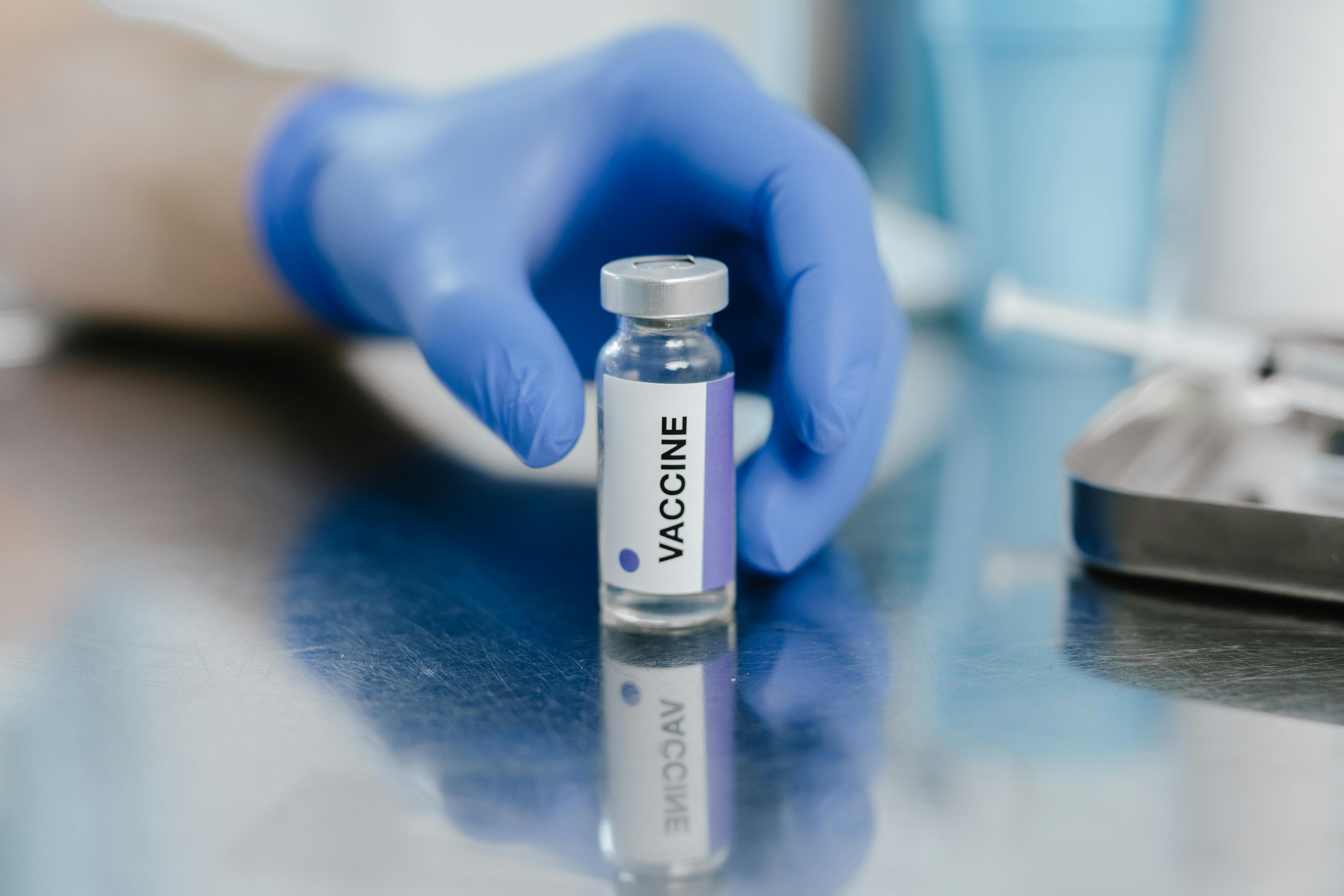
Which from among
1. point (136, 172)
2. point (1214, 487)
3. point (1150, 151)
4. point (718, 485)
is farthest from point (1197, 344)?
point (136, 172)

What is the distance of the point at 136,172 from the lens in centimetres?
138

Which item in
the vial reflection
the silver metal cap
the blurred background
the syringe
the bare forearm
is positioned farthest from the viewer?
the bare forearm

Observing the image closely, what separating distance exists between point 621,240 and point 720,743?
53cm

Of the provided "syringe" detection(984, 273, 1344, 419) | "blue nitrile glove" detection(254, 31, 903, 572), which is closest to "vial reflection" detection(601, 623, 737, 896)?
"blue nitrile glove" detection(254, 31, 903, 572)

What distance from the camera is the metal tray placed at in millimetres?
766

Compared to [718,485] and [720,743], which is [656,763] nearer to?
[720,743]

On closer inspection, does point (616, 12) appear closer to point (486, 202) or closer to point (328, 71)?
point (328, 71)

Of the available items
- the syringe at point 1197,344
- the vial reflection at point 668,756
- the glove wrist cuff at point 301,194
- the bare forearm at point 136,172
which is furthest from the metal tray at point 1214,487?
the bare forearm at point 136,172

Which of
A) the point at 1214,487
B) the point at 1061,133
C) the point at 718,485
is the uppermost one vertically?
the point at 1061,133

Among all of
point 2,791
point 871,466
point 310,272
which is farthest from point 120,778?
point 310,272

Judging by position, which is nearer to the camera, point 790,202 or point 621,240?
point 790,202

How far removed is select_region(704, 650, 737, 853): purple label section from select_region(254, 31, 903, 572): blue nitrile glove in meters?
0.12

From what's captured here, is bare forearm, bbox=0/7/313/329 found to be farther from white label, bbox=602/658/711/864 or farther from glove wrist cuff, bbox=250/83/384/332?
white label, bbox=602/658/711/864

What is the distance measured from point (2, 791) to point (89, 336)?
107 cm
